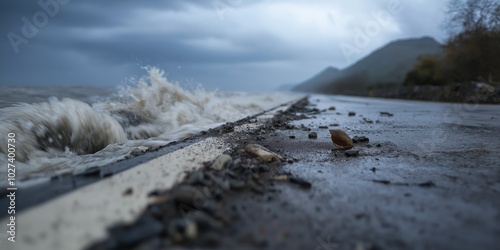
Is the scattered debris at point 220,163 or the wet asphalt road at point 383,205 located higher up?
the scattered debris at point 220,163

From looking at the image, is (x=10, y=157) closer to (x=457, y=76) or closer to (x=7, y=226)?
(x=7, y=226)

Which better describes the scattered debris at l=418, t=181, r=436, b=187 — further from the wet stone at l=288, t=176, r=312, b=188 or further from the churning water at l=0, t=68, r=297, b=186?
the churning water at l=0, t=68, r=297, b=186

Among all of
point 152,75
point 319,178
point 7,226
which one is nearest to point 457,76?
point 152,75

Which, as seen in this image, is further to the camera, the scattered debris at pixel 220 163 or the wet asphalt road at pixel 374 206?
the scattered debris at pixel 220 163

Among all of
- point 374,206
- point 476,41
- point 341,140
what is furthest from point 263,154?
point 476,41

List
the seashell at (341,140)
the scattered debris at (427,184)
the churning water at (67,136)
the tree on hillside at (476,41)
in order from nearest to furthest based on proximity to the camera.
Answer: the scattered debris at (427,184), the churning water at (67,136), the seashell at (341,140), the tree on hillside at (476,41)

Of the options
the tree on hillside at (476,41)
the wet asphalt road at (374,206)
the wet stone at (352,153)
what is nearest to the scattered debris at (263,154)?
the wet asphalt road at (374,206)

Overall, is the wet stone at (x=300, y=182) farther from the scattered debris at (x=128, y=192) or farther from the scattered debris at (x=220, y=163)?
the scattered debris at (x=128, y=192)

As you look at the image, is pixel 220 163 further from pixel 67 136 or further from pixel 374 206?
pixel 67 136

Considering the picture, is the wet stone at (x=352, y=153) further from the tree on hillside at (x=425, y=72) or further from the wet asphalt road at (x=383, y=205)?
the tree on hillside at (x=425, y=72)

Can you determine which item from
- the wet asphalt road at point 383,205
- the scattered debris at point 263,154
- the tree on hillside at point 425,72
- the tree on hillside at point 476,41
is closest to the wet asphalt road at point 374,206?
the wet asphalt road at point 383,205

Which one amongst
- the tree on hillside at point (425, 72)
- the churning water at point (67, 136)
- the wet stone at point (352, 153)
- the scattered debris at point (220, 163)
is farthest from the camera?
the tree on hillside at point (425, 72)

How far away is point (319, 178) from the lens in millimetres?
2158

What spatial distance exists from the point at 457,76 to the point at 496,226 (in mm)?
29231
